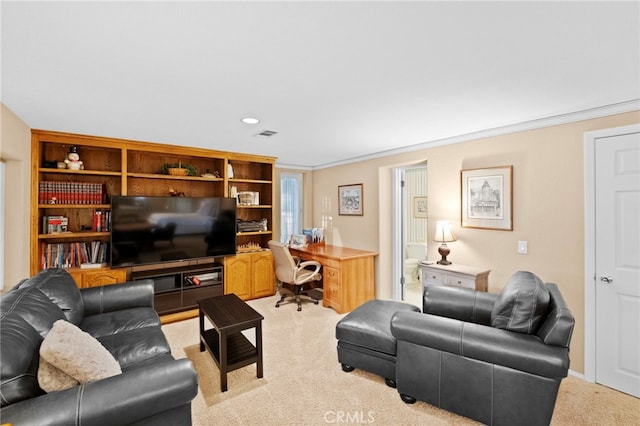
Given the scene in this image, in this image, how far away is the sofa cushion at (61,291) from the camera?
7.07 feet

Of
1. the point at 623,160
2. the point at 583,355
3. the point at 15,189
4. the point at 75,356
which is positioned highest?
the point at 623,160

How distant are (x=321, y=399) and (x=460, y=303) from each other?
1440 mm

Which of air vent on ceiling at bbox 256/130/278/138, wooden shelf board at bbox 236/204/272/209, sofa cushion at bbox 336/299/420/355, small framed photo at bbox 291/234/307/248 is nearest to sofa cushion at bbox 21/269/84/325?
sofa cushion at bbox 336/299/420/355

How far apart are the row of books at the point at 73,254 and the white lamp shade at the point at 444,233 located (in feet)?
13.3

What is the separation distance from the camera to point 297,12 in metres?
1.27

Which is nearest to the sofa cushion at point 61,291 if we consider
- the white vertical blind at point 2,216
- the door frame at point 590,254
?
the white vertical blind at point 2,216

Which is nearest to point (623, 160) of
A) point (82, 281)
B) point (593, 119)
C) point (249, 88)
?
point (593, 119)

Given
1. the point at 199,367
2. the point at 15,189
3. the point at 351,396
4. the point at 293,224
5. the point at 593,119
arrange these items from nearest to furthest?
the point at 351,396
the point at 593,119
the point at 199,367
the point at 15,189
the point at 293,224

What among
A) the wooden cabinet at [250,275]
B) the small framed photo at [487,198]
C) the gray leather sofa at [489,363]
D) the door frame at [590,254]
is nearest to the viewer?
the gray leather sofa at [489,363]

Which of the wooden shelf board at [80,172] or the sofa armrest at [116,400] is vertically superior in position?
the wooden shelf board at [80,172]

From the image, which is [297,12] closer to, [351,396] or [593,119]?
[351,396]

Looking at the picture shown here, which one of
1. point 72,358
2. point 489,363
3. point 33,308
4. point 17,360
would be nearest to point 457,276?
point 489,363

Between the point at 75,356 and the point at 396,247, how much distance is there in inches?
161

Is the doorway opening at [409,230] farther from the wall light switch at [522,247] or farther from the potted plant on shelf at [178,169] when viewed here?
the potted plant on shelf at [178,169]
